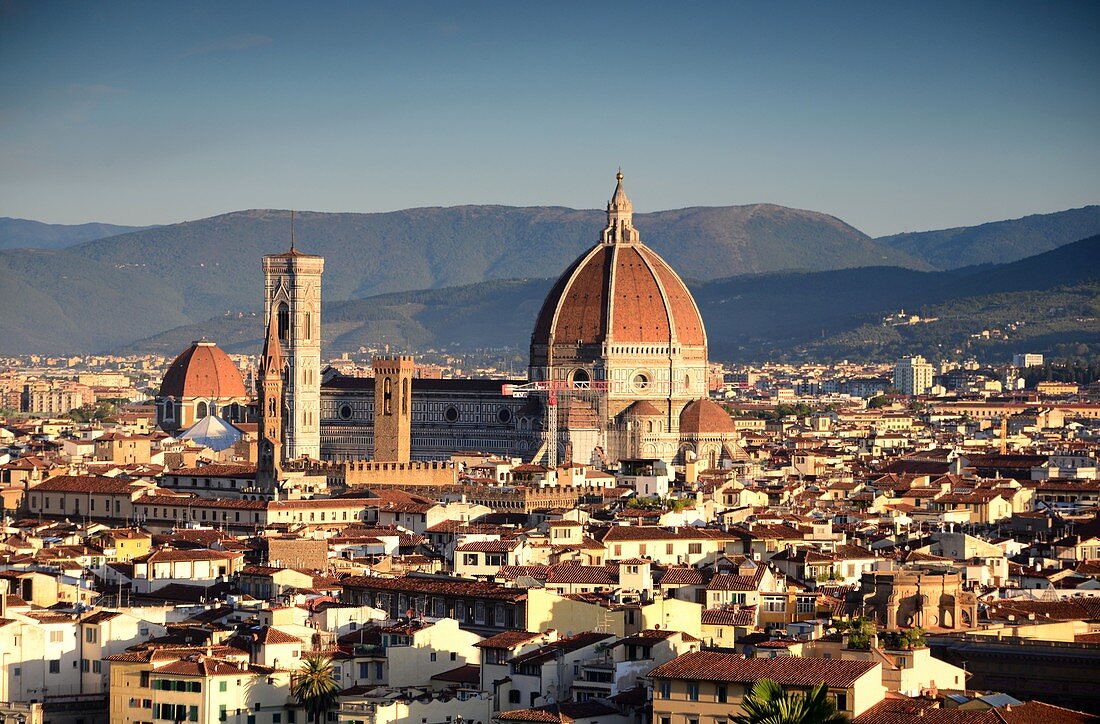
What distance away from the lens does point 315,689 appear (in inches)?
1668

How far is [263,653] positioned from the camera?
146 feet

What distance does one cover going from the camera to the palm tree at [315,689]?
42281mm

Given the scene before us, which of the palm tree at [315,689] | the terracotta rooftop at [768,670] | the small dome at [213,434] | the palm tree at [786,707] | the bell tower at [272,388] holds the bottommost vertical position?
the palm tree at [315,689]

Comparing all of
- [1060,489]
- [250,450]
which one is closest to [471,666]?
[1060,489]

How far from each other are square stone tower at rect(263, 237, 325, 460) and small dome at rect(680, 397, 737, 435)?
16.9 metres

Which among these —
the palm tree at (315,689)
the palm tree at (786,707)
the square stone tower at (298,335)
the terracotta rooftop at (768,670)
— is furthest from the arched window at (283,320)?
the palm tree at (786,707)

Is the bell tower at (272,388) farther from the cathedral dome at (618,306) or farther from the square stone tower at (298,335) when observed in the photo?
the cathedral dome at (618,306)

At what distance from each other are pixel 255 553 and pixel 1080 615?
22.6 m

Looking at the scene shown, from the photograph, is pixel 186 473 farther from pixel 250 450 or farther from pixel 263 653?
pixel 263 653

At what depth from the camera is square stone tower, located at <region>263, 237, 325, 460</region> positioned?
438ft

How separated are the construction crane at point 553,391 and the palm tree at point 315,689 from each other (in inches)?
3479

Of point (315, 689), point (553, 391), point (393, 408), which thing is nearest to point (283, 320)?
point (393, 408)

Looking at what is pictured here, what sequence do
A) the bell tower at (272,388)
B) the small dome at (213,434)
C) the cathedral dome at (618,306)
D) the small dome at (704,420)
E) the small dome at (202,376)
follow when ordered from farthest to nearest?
the small dome at (202,376) < the small dome at (213,434) < the cathedral dome at (618,306) < the small dome at (704,420) < the bell tower at (272,388)

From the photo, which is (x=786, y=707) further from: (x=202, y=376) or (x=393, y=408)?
(x=202, y=376)
